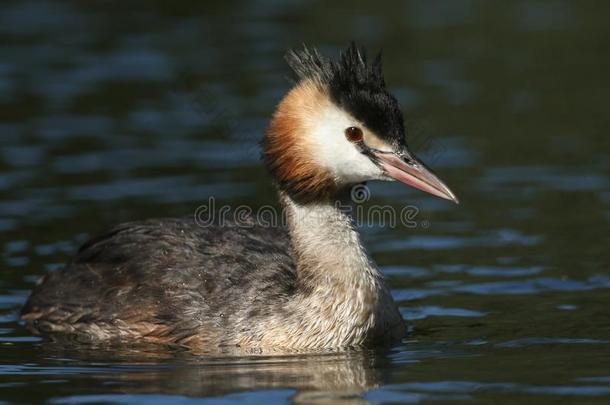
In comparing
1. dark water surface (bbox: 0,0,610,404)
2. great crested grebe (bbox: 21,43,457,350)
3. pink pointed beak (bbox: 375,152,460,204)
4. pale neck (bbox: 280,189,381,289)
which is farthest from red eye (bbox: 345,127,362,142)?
dark water surface (bbox: 0,0,610,404)

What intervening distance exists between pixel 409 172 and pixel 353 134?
0.58 m

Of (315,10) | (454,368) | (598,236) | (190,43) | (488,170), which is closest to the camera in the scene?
(454,368)

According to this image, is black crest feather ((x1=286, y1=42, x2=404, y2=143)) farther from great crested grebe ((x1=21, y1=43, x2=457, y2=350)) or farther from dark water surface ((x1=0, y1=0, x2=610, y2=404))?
dark water surface ((x1=0, y1=0, x2=610, y2=404))

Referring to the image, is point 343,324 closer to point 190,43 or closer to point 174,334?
point 174,334

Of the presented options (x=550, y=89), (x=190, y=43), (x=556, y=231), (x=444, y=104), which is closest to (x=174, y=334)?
(x=556, y=231)

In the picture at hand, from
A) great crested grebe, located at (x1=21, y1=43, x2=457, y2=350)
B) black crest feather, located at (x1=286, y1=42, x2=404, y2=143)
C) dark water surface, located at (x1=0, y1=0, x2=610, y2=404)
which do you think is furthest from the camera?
great crested grebe, located at (x1=21, y1=43, x2=457, y2=350)

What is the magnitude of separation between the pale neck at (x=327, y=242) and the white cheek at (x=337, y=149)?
0.41 metres

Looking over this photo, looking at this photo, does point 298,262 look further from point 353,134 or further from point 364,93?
point 364,93

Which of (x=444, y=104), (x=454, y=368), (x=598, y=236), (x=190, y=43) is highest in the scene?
(x=190, y=43)

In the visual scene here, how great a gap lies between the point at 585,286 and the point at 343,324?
296 centimetres

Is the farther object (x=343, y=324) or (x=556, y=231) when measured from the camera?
(x=556, y=231)

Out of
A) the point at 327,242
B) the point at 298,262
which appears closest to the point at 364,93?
the point at 327,242

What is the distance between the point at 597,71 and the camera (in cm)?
2275

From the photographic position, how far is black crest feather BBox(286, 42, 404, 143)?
11914mm
